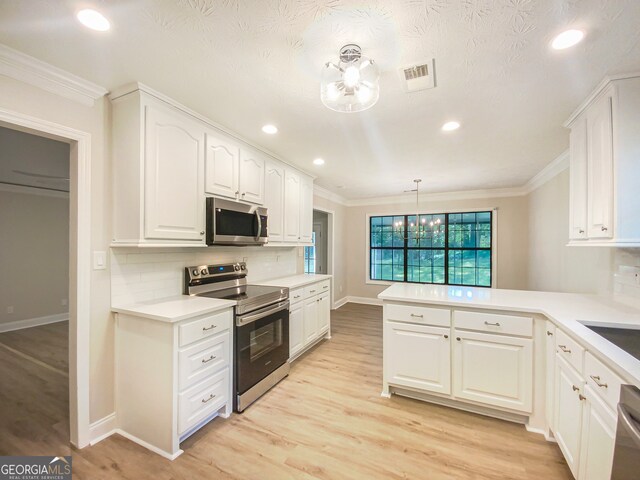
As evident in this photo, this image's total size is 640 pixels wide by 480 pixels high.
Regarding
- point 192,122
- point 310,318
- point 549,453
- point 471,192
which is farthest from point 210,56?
point 471,192

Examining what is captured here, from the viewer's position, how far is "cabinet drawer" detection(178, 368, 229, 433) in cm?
175

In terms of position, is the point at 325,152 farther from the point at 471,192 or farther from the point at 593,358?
the point at 471,192

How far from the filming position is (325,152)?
3057 mm

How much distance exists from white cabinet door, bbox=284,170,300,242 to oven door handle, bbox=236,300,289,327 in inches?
39.6

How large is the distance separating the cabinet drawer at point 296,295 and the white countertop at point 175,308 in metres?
0.95

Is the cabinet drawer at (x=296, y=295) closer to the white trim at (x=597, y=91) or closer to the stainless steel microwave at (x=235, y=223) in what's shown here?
the stainless steel microwave at (x=235, y=223)

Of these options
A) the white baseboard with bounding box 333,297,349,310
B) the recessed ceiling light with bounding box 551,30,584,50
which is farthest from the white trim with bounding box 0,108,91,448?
the white baseboard with bounding box 333,297,349,310

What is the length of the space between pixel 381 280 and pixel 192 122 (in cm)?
508

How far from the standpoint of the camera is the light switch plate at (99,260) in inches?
71.8

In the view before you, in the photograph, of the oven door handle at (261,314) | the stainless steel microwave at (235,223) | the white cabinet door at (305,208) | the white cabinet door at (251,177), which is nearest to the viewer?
the oven door handle at (261,314)

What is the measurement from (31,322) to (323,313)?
4.95m

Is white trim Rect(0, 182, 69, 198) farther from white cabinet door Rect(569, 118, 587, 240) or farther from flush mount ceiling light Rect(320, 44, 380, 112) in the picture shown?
white cabinet door Rect(569, 118, 587, 240)

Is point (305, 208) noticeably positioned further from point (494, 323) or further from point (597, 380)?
point (597, 380)

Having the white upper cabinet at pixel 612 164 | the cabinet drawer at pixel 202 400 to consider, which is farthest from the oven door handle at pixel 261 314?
the white upper cabinet at pixel 612 164
